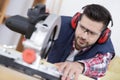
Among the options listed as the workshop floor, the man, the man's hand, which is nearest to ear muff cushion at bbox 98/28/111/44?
the man

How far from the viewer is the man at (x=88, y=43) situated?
124cm

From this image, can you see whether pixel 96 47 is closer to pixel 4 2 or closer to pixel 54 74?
pixel 54 74

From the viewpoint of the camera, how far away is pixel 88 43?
1.47m

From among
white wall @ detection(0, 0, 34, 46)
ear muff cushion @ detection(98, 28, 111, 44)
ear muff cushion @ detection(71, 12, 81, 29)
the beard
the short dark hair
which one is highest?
the short dark hair

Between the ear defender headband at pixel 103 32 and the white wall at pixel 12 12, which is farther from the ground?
the ear defender headband at pixel 103 32

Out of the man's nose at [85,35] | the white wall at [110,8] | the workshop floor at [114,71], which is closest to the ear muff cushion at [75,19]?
the man's nose at [85,35]

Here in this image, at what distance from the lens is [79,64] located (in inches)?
42.8

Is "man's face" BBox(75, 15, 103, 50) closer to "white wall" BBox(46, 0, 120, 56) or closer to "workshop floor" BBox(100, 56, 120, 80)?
"workshop floor" BBox(100, 56, 120, 80)

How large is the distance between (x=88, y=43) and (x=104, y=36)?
0.10 metres

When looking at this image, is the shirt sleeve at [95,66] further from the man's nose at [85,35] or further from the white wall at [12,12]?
the white wall at [12,12]

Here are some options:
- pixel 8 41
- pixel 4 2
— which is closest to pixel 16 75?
pixel 4 2

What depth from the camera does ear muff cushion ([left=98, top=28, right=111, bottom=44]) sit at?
141 cm

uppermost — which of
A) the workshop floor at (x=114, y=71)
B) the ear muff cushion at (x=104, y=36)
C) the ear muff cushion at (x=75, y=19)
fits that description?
the ear muff cushion at (x=75, y=19)

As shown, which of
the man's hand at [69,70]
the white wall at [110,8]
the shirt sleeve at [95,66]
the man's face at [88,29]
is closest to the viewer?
the man's hand at [69,70]
